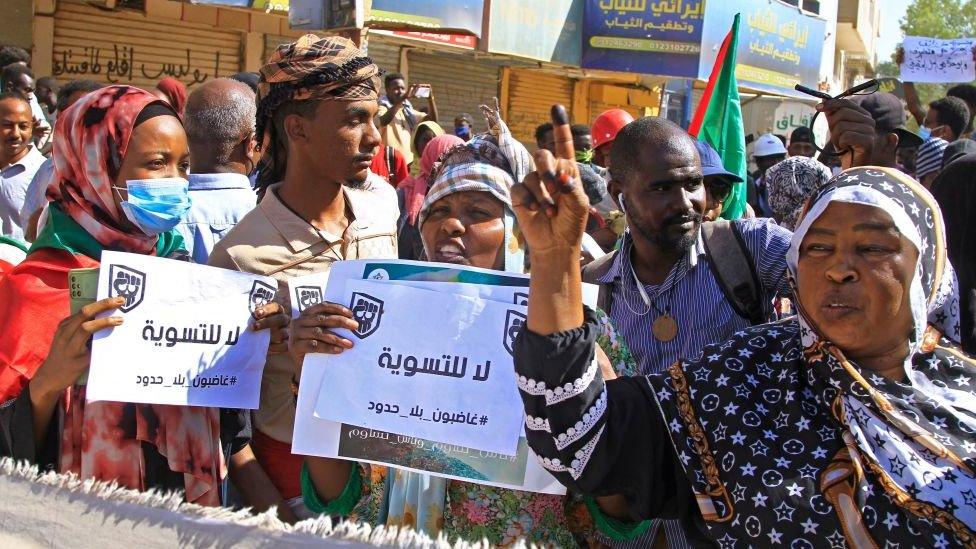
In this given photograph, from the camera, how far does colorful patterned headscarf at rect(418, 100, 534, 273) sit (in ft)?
7.89

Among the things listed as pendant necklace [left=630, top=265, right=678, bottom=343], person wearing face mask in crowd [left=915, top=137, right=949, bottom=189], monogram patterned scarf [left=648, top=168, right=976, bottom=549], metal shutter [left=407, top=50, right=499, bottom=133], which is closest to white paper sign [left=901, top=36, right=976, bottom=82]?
person wearing face mask in crowd [left=915, top=137, right=949, bottom=189]

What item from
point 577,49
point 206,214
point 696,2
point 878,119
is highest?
point 696,2

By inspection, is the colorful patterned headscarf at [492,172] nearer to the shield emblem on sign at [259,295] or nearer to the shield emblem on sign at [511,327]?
the shield emblem on sign at [511,327]

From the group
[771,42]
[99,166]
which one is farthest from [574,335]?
[771,42]

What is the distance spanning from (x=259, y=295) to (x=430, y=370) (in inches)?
22.5

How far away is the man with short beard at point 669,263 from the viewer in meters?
2.85

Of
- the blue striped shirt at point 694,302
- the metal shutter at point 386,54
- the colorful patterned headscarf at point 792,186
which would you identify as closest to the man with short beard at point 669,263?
the blue striped shirt at point 694,302

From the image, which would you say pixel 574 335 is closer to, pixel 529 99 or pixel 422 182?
pixel 422 182

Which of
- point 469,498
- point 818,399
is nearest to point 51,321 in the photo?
point 469,498

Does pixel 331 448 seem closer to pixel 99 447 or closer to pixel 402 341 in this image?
pixel 402 341

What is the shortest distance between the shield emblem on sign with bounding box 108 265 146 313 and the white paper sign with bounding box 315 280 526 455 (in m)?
0.54

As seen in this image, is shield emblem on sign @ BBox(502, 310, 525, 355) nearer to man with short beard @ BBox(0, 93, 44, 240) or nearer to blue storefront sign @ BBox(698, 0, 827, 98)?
man with short beard @ BBox(0, 93, 44, 240)

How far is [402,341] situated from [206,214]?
177cm

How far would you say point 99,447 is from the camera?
92.7 inches
